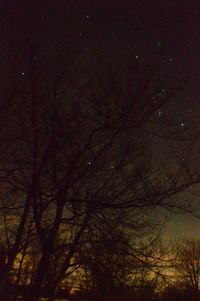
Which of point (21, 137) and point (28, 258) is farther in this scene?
point (28, 258)

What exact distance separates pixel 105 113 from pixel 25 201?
283cm

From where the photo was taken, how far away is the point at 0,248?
39.3 ft

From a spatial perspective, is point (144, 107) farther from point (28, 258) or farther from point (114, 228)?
point (28, 258)

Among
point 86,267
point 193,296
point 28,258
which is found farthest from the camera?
point 193,296

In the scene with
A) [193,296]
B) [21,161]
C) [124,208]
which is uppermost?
[193,296]

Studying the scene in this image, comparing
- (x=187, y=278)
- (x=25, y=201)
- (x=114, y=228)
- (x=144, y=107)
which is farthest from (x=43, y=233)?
(x=187, y=278)

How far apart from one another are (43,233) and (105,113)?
3.33m

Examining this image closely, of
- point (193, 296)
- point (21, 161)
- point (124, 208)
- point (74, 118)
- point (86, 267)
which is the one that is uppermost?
point (193, 296)

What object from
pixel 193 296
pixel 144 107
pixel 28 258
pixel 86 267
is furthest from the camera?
pixel 193 296

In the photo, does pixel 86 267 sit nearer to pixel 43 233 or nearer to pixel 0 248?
pixel 43 233

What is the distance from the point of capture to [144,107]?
416 inches

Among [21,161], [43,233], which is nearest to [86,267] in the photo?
[43,233]

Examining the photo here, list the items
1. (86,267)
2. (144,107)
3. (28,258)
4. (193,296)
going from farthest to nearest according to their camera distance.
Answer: (193,296) < (28,258) < (86,267) < (144,107)

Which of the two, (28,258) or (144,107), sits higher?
(144,107)
